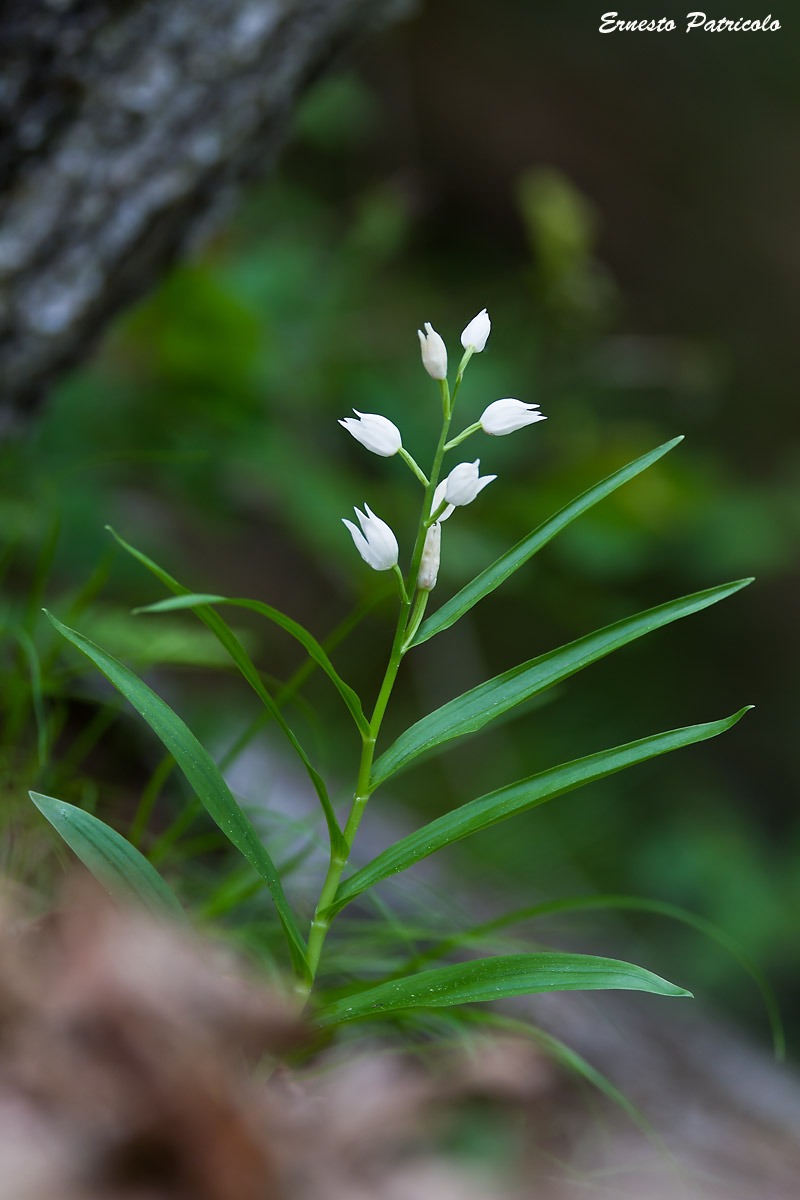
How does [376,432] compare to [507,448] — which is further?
[507,448]

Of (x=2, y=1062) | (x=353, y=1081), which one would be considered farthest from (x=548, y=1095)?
(x=2, y=1062)

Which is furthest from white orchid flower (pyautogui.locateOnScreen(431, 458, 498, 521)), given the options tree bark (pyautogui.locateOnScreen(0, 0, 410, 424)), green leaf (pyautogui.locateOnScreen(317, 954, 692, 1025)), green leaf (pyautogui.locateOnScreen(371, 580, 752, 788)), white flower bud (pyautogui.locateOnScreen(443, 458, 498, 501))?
tree bark (pyautogui.locateOnScreen(0, 0, 410, 424))

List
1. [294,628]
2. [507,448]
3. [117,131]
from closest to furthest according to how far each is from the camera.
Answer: [294,628], [117,131], [507,448]

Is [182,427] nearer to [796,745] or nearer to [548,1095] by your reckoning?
[548,1095]

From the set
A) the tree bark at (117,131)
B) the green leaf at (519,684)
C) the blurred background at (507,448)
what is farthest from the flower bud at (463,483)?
the tree bark at (117,131)

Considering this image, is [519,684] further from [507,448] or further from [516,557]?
[507,448]

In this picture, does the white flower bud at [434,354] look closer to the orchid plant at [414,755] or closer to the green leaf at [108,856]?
the orchid plant at [414,755]

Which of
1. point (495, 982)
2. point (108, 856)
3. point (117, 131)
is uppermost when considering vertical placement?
point (117, 131)

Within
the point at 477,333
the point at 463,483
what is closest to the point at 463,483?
the point at 463,483
